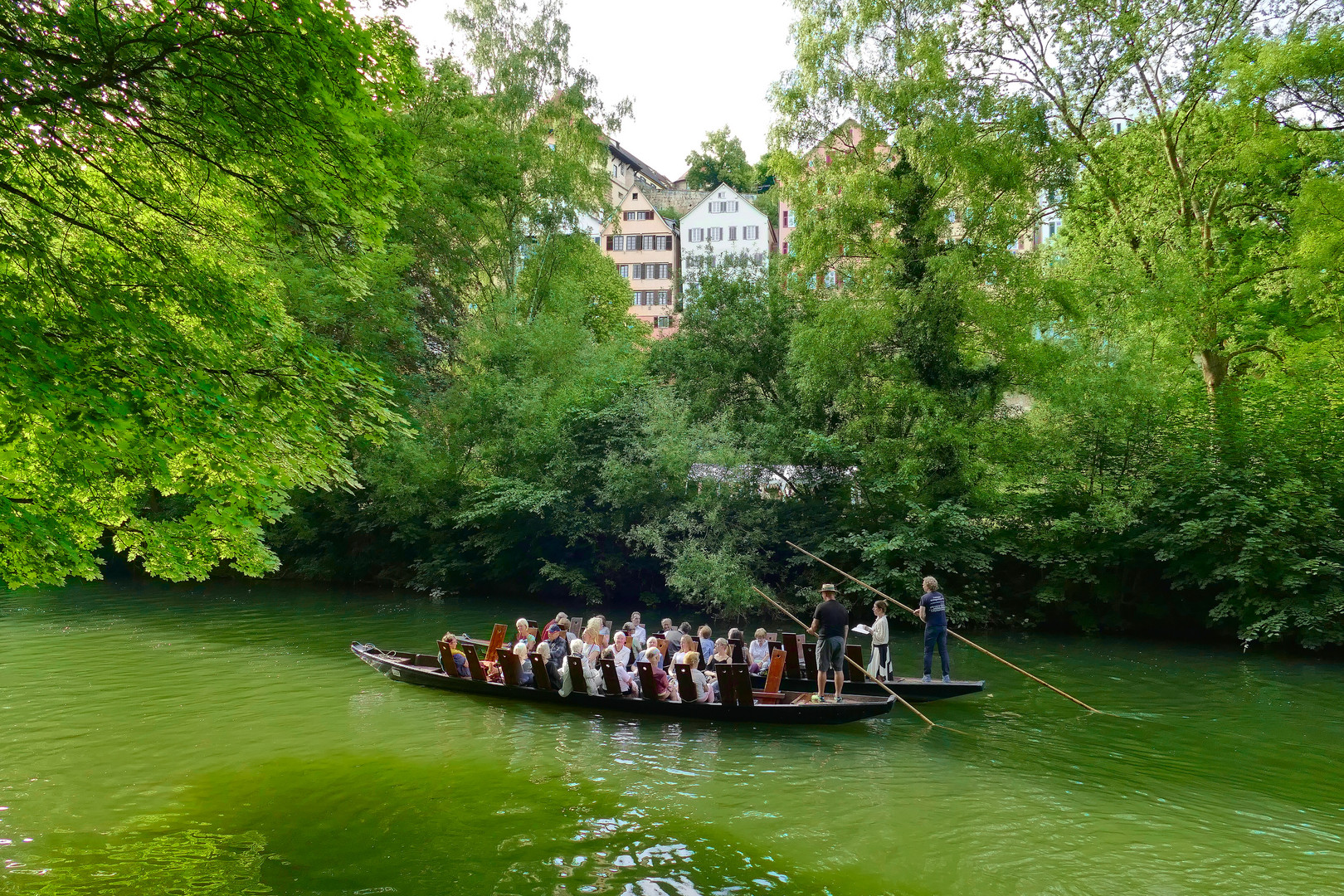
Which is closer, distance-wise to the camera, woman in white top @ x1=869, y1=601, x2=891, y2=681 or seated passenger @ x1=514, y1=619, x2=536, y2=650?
woman in white top @ x1=869, y1=601, x2=891, y2=681

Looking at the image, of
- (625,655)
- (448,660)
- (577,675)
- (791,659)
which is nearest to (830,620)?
(791,659)

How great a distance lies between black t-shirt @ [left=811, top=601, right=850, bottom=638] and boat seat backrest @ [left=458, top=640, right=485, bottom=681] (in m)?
5.12

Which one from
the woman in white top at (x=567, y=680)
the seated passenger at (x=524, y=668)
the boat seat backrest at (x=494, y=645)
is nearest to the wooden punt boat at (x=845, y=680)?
the boat seat backrest at (x=494, y=645)

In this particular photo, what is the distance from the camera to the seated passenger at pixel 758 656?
555 inches

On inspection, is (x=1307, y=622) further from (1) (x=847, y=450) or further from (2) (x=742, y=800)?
(2) (x=742, y=800)

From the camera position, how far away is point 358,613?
80.8ft

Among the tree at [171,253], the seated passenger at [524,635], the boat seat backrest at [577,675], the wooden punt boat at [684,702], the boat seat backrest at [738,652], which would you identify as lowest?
the wooden punt boat at [684,702]

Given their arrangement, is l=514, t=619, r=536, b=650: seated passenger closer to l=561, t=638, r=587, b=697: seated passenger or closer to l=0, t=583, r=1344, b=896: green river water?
l=561, t=638, r=587, b=697: seated passenger

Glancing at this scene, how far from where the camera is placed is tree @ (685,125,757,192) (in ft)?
251

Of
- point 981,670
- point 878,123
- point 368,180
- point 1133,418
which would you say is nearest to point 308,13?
point 368,180

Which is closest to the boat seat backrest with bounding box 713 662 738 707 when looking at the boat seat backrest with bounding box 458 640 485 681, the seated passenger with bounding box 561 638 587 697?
the seated passenger with bounding box 561 638 587 697

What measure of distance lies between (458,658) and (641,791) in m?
5.85

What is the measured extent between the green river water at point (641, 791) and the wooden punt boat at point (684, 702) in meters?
0.23

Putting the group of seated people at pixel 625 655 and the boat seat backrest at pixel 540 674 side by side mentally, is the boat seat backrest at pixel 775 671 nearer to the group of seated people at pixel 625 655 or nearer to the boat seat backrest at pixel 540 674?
the group of seated people at pixel 625 655
